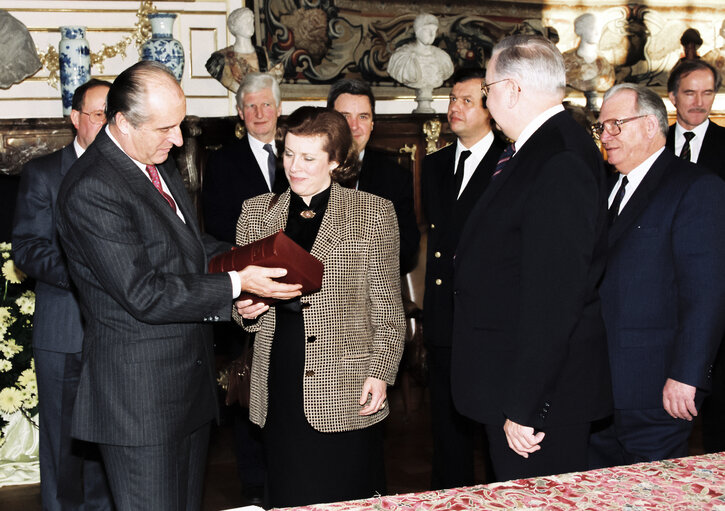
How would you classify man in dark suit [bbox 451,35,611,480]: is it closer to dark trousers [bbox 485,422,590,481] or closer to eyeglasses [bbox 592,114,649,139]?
dark trousers [bbox 485,422,590,481]

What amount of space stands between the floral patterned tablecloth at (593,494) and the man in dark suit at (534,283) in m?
0.38

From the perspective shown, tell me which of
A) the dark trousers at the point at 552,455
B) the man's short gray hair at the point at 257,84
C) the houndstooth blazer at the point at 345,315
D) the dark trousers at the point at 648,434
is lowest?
the dark trousers at the point at 648,434

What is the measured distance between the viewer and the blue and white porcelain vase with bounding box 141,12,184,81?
523 centimetres

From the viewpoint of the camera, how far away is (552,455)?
2.32 m

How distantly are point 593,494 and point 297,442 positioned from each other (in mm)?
1255

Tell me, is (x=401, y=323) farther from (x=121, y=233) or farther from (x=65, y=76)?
(x=65, y=76)

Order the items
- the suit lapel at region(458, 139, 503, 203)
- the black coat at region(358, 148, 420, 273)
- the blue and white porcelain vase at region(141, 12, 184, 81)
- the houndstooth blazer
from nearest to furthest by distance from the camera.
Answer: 1. the houndstooth blazer
2. the suit lapel at region(458, 139, 503, 203)
3. the black coat at region(358, 148, 420, 273)
4. the blue and white porcelain vase at region(141, 12, 184, 81)

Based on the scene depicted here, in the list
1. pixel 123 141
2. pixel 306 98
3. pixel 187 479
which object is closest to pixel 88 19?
Result: pixel 306 98

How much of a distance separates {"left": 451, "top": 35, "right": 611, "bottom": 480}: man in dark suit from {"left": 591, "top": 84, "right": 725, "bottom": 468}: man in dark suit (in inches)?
20.9

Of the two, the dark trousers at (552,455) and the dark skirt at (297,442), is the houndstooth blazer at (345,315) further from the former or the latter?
the dark trousers at (552,455)

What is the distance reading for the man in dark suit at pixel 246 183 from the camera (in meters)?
4.12

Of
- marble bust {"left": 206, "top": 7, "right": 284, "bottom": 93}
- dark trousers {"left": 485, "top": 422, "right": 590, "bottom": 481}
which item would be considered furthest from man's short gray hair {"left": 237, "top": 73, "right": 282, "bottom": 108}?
dark trousers {"left": 485, "top": 422, "right": 590, "bottom": 481}

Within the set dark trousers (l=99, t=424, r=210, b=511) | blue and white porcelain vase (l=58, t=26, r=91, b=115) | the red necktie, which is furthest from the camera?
blue and white porcelain vase (l=58, t=26, r=91, b=115)

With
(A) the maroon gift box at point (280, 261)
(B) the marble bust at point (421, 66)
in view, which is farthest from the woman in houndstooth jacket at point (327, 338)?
(B) the marble bust at point (421, 66)
